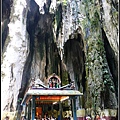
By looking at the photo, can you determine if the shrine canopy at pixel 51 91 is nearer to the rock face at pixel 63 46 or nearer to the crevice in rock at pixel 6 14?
the rock face at pixel 63 46

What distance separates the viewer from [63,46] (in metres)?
12.2

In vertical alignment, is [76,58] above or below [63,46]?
below

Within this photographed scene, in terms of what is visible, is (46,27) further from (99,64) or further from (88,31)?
(99,64)

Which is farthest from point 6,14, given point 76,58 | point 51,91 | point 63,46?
point 51,91

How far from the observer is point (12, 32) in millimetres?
11250

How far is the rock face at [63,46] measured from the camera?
9.29 m

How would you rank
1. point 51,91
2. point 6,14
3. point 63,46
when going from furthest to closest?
point 6,14 → point 63,46 → point 51,91

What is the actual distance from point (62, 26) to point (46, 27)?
71.5 inches

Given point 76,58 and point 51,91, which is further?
point 76,58

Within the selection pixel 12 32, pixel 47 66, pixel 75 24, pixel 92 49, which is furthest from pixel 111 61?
pixel 12 32

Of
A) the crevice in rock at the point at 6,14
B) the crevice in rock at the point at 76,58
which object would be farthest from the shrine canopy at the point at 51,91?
the crevice in rock at the point at 6,14

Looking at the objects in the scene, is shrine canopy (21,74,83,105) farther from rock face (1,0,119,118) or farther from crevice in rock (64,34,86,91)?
crevice in rock (64,34,86,91)

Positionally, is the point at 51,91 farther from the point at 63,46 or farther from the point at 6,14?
the point at 6,14

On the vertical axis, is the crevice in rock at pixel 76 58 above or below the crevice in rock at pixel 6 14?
below
